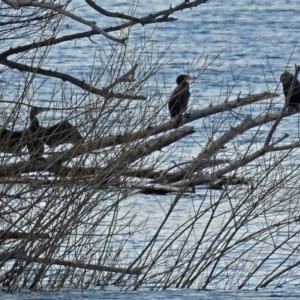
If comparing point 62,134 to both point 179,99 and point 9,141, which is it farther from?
point 179,99

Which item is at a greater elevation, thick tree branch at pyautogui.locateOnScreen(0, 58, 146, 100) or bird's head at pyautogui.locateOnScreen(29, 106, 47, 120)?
thick tree branch at pyautogui.locateOnScreen(0, 58, 146, 100)

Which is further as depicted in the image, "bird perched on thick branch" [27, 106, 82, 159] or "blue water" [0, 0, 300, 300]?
"blue water" [0, 0, 300, 300]

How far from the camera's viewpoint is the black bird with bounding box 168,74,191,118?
9905 mm

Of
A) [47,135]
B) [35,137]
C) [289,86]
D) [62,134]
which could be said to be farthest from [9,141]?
[289,86]

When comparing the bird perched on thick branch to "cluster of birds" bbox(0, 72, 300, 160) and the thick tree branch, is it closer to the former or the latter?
"cluster of birds" bbox(0, 72, 300, 160)

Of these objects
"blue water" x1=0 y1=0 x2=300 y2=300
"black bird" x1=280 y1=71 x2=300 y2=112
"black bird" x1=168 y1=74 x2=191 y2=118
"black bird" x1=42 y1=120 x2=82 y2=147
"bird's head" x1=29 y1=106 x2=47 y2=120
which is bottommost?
"blue water" x1=0 y1=0 x2=300 y2=300

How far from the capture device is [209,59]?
1363 inches

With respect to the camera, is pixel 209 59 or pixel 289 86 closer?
pixel 289 86

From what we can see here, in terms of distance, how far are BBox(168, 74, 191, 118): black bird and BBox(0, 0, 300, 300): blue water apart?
12 cm

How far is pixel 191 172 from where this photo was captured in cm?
982

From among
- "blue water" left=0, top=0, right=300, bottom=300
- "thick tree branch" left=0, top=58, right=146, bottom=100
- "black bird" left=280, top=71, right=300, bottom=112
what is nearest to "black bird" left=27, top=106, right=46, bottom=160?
"thick tree branch" left=0, top=58, right=146, bottom=100

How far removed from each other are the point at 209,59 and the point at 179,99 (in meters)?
A: 24.0

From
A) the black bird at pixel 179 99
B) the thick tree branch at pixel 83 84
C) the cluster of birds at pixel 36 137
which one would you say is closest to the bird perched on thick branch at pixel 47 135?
the cluster of birds at pixel 36 137

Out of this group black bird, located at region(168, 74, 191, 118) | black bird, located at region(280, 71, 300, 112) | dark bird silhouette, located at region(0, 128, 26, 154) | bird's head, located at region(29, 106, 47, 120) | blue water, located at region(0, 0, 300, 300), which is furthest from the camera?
black bird, located at region(280, 71, 300, 112)
